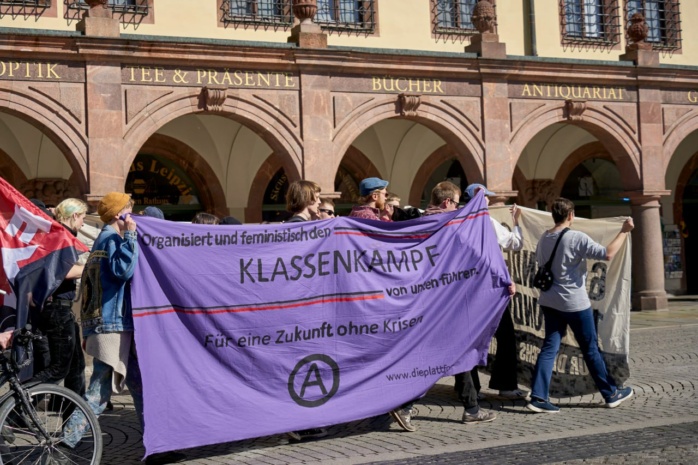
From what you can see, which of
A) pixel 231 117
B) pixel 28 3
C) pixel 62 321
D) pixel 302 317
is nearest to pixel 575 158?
pixel 231 117

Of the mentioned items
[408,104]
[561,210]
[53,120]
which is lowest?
[561,210]

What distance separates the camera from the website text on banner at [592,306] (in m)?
9.27

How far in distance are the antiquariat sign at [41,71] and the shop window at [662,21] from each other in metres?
11.8

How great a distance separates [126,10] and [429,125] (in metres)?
5.19

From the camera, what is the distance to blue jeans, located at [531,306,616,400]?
344 inches

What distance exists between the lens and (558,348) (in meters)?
8.88

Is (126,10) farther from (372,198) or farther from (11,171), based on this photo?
(372,198)

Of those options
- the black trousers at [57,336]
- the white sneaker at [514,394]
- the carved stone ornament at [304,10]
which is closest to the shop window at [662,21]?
the carved stone ornament at [304,10]

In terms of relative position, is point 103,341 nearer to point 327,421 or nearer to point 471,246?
point 327,421

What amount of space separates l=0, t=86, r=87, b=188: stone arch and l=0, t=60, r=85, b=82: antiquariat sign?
19cm

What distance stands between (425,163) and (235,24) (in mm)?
6535

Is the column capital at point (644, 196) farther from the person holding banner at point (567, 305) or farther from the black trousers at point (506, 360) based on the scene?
the person holding banner at point (567, 305)

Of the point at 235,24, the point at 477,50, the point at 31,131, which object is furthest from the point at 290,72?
the point at 31,131

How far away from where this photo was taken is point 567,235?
8.79 metres
